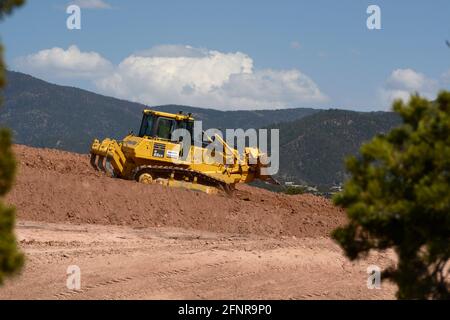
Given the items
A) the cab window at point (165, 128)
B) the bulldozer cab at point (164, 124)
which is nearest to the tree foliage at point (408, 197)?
the bulldozer cab at point (164, 124)

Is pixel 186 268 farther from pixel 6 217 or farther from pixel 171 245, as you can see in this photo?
pixel 6 217

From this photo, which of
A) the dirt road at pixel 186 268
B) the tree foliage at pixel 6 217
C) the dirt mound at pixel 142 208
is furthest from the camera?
the dirt mound at pixel 142 208

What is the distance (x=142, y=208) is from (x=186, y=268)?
7.51 meters

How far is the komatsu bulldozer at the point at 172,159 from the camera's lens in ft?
79.6

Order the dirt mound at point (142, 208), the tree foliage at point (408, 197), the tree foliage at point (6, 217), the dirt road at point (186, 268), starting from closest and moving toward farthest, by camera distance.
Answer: the tree foliage at point (6, 217) → the tree foliage at point (408, 197) → the dirt road at point (186, 268) → the dirt mound at point (142, 208)

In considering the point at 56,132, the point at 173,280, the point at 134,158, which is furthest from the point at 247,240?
the point at 56,132

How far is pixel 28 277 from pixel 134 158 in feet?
36.8

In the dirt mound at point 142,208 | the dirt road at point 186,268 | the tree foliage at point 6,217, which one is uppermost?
the tree foliage at point 6,217

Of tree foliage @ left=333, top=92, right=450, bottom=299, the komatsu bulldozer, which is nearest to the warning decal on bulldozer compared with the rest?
the komatsu bulldozer

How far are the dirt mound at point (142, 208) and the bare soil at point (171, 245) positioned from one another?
0.03m

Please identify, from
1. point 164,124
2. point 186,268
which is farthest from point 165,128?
point 186,268

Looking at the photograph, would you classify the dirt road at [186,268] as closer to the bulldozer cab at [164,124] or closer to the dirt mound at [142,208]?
the dirt mound at [142,208]

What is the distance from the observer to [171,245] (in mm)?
17016

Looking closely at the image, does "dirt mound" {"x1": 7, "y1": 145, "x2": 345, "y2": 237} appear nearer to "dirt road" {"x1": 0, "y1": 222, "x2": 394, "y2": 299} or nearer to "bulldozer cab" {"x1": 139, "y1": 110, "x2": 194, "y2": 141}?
"dirt road" {"x1": 0, "y1": 222, "x2": 394, "y2": 299}
